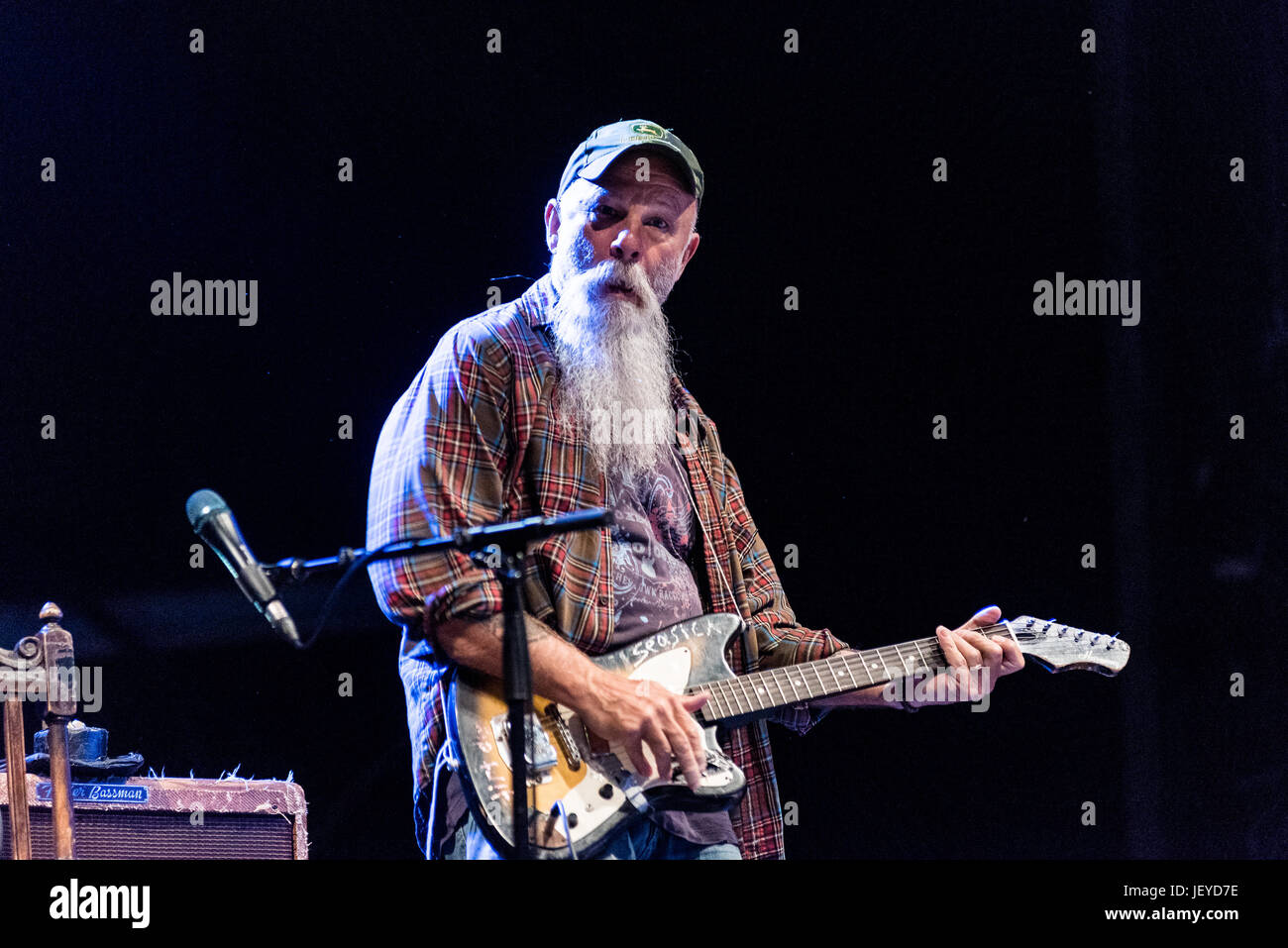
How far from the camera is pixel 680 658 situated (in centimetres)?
245

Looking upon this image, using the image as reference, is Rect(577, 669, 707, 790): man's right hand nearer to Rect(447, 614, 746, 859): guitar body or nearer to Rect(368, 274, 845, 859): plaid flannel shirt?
Rect(447, 614, 746, 859): guitar body

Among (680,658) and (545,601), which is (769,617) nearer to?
(680,658)

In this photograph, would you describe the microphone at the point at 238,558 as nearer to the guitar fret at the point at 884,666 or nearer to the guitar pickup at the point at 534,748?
the guitar pickup at the point at 534,748

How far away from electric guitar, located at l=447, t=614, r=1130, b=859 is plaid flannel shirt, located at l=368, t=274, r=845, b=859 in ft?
0.26

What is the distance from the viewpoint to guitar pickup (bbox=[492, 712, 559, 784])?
7.32 ft

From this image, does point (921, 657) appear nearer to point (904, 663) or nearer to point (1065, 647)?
point (904, 663)

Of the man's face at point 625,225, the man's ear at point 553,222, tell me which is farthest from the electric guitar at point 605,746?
the man's ear at point 553,222

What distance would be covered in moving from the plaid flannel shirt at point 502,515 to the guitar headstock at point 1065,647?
411mm

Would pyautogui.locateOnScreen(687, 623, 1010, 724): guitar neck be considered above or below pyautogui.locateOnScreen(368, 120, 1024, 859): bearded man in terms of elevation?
below

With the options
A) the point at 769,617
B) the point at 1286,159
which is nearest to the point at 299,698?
the point at 769,617

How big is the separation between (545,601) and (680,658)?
0.28m

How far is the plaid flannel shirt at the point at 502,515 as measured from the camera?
2.29m

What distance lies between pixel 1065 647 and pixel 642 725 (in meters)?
1.03

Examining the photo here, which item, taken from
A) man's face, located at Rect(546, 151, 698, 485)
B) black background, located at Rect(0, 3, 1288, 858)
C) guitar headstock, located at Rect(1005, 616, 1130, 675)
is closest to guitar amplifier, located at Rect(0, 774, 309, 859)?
black background, located at Rect(0, 3, 1288, 858)
